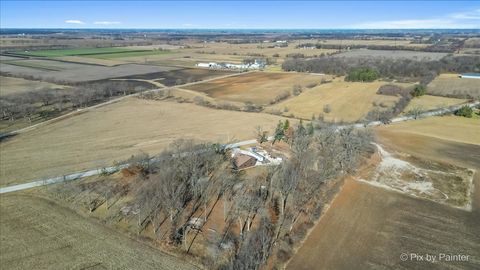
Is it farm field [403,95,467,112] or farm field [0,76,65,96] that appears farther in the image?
farm field [0,76,65,96]

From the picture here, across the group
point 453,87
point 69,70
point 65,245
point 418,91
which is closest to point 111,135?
point 65,245

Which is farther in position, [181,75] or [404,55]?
[404,55]

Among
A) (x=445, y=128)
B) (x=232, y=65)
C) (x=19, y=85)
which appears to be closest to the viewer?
(x=445, y=128)

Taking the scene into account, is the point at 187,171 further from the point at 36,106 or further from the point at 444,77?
the point at 444,77

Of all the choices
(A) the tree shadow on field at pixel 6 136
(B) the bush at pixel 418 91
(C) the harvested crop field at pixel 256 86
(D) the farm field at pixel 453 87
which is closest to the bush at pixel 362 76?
(C) the harvested crop field at pixel 256 86

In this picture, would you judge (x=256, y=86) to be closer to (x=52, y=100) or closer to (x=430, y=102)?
(x=430, y=102)

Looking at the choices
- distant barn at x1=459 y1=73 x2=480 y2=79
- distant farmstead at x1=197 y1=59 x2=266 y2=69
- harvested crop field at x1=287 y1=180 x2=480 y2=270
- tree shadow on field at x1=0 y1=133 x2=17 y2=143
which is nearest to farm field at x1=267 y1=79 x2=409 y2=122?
distant barn at x1=459 y1=73 x2=480 y2=79

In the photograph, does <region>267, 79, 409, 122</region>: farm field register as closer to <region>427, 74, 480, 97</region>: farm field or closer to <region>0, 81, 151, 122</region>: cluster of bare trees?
<region>427, 74, 480, 97</region>: farm field
